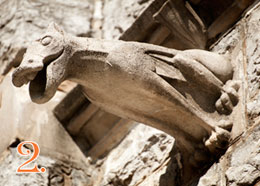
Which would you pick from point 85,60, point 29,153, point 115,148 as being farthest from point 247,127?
point 29,153

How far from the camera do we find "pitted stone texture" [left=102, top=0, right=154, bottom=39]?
14.9 feet

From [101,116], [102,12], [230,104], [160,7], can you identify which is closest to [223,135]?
[230,104]

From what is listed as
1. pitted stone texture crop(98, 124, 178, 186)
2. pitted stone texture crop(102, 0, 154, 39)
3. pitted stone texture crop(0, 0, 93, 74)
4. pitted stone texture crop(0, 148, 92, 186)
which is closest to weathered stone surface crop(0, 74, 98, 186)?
pitted stone texture crop(0, 148, 92, 186)

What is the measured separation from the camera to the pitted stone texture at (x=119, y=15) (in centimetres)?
453

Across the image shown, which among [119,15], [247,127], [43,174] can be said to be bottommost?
[43,174]

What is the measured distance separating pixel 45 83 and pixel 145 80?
45cm

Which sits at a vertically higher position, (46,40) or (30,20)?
(46,40)

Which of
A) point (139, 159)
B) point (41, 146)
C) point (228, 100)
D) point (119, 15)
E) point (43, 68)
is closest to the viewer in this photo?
point (43, 68)

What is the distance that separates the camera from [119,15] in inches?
185

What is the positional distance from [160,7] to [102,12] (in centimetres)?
184

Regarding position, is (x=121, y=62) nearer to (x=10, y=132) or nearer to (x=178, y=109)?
(x=178, y=109)

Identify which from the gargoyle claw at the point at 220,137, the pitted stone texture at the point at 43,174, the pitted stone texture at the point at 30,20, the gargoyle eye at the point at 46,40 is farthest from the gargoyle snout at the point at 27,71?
the pitted stone texture at the point at 30,20

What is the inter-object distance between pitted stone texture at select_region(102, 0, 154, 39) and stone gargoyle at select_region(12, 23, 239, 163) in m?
1.72

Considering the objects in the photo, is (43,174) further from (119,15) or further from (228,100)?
(119,15)
